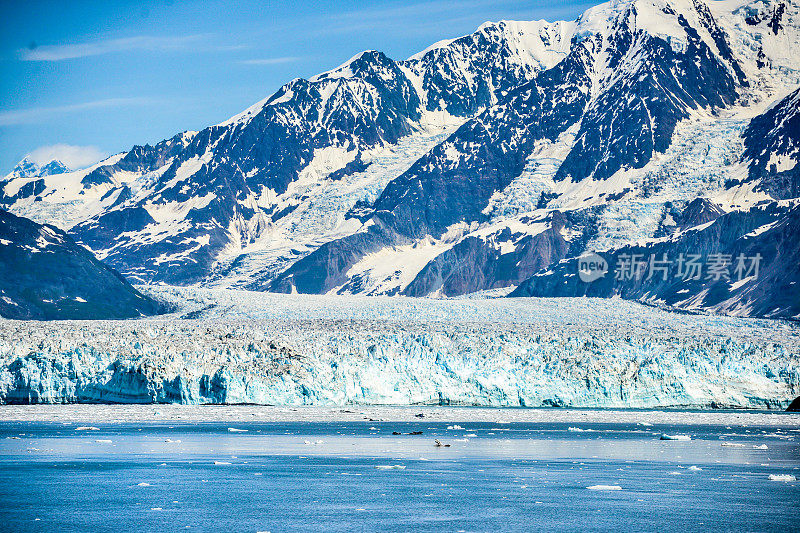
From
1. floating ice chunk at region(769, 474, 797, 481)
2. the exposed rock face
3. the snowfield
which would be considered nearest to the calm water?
floating ice chunk at region(769, 474, 797, 481)

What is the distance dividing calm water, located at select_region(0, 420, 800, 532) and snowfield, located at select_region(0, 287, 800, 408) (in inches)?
435

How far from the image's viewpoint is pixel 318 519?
31125 millimetres

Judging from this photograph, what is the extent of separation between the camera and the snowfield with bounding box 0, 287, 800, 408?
68.4 meters

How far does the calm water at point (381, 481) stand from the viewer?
3102 centimetres

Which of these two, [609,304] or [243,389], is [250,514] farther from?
[609,304]

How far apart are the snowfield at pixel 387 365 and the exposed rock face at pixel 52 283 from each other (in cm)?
9014

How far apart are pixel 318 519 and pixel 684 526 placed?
32.0ft

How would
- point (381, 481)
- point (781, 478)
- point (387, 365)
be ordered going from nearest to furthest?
point (381, 481)
point (781, 478)
point (387, 365)

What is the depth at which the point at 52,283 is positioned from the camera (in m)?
187

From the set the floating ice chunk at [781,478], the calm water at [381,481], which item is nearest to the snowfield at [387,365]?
the calm water at [381,481]

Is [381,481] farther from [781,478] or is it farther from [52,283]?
[52,283]

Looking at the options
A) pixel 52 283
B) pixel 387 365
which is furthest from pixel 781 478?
pixel 52 283

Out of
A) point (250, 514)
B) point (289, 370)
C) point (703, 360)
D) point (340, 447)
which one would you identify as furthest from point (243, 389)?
point (250, 514)

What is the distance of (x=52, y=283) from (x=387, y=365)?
126 meters
